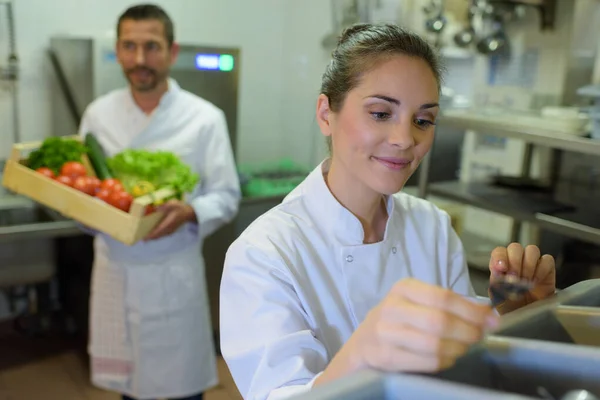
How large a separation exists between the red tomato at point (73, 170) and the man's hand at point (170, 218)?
0.83 ft

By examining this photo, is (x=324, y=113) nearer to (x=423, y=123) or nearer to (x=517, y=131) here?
(x=423, y=123)

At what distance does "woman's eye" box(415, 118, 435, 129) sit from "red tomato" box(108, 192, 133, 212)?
931 mm

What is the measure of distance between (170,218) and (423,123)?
0.92 m

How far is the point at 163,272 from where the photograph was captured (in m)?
1.73

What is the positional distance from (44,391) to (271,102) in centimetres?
170

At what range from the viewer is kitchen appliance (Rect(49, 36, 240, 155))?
2.19 meters

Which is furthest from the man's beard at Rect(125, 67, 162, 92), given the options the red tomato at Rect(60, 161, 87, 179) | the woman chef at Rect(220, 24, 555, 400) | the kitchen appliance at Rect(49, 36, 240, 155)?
the woman chef at Rect(220, 24, 555, 400)

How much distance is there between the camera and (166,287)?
1.74 m

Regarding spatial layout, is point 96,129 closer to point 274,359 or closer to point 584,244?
point 274,359

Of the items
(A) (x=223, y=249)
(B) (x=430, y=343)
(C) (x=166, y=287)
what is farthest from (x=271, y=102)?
(B) (x=430, y=343)

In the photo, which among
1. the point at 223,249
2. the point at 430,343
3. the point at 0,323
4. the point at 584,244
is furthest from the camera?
the point at 0,323

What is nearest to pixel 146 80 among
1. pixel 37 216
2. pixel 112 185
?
pixel 112 185

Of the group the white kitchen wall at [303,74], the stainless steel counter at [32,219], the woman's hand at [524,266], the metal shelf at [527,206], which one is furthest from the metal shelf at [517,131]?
the stainless steel counter at [32,219]

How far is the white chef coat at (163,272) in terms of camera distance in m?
1.73
